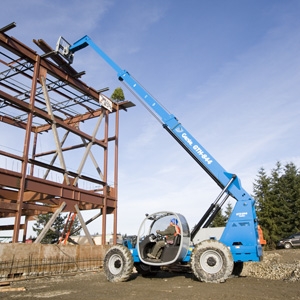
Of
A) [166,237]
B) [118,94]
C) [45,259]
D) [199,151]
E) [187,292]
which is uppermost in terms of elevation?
[118,94]

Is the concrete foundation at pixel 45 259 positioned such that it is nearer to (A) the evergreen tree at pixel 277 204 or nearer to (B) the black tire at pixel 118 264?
(B) the black tire at pixel 118 264

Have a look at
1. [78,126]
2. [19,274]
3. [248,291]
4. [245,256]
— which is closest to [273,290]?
[248,291]

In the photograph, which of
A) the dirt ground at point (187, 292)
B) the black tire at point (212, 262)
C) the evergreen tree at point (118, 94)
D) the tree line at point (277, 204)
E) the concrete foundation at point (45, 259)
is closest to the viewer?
the dirt ground at point (187, 292)

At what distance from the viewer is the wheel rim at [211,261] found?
9.02 metres

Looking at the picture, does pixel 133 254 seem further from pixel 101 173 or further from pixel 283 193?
pixel 283 193

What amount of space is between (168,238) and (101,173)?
11174 millimetres

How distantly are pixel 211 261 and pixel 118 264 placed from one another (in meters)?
3.16

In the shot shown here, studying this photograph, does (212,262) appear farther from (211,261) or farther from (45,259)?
(45,259)

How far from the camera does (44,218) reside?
204 feet

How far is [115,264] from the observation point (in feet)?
34.4

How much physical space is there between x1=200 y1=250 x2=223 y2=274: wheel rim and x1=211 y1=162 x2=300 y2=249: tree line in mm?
29095

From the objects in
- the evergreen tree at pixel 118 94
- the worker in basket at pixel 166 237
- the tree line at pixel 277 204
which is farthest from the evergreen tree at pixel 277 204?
the worker in basket at pixel 166 237

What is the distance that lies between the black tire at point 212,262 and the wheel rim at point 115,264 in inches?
102

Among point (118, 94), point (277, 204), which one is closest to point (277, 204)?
point (277, 204)
